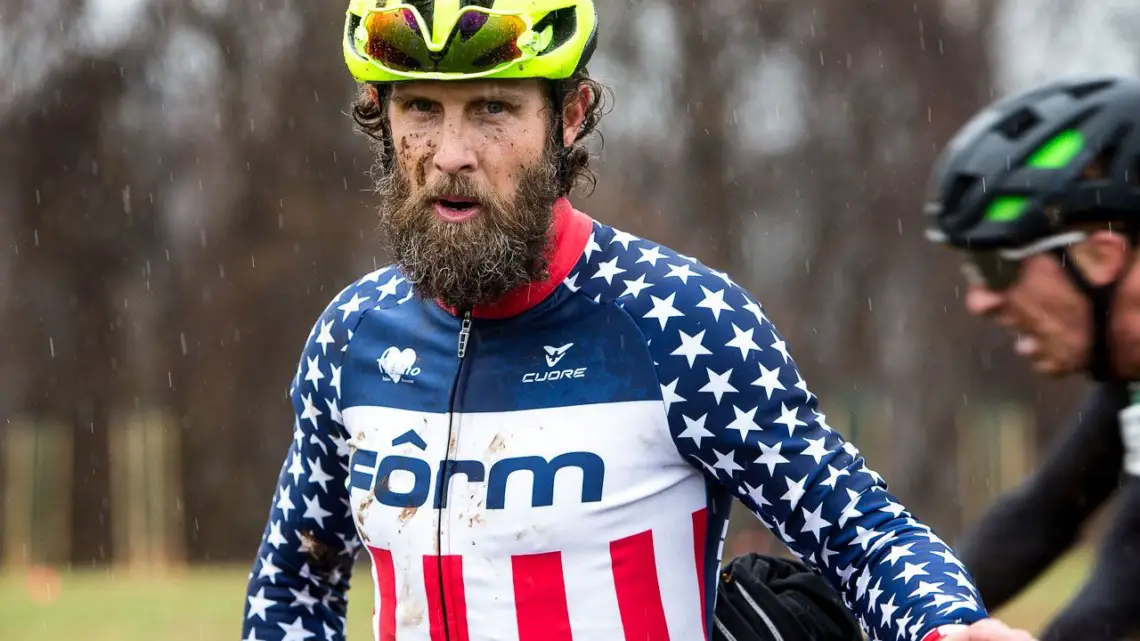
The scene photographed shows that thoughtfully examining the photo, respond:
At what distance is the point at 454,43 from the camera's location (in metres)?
3.61

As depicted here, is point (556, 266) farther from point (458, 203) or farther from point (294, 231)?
point (294, 231)

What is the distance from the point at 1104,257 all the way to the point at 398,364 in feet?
5.10

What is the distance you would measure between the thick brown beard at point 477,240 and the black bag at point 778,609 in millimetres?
832

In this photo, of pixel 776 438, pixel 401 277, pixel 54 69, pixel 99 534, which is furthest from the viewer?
pixel 99 534

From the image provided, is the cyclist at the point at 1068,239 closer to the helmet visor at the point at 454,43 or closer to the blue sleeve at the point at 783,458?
the blue sleeve at the point at 783,458

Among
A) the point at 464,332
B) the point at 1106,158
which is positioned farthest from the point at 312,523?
the point at 1106,158

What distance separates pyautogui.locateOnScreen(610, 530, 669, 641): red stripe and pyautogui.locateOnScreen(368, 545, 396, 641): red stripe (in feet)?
1.69

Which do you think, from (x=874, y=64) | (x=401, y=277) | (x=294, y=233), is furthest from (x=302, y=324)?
(x=401, y=277)

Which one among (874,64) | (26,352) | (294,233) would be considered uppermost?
(874,64)

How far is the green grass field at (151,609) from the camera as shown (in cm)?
1170

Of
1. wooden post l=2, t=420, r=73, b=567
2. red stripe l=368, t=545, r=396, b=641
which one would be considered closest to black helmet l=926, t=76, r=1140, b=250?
red stripe l=368, t=545, r=396, b=641

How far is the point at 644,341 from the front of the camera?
3.60 meters

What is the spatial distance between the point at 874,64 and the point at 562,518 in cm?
2129

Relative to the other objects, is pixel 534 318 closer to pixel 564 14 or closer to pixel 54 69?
pixel 564 14
